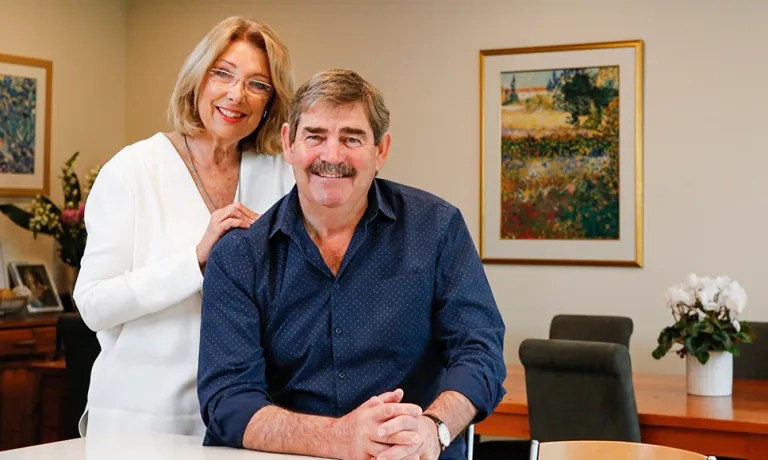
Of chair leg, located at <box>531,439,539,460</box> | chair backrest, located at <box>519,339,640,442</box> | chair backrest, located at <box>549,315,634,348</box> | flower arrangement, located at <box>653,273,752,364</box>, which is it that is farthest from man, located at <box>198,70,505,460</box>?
chair backrest, located at <box>549,315,634,348</box>

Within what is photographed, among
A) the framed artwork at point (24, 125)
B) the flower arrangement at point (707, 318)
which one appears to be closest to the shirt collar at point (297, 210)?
the flower arrangement at point (707, 318)

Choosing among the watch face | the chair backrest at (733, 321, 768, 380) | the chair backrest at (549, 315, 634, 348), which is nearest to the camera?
the watch face

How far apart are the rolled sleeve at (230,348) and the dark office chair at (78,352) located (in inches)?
81.7

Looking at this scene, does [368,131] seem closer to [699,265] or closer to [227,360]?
[227,360]

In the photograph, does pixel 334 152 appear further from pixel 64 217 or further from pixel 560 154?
pixel 64 217

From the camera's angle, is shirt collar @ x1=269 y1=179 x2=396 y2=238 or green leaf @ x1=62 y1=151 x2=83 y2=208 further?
green leaf @ x1=62 y1=151 x2=83 y2=208

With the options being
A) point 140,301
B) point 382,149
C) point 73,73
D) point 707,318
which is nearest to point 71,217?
point 73,73

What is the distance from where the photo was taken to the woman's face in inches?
88.7

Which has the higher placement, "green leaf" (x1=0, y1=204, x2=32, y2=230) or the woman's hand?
"green leaf" (x1=0, y1=204, x2=32, y2=230)

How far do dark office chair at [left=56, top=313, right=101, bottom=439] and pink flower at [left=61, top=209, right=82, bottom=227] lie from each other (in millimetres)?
1440

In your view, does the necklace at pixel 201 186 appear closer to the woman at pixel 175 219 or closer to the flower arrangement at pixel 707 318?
the woman at pixel 175 219

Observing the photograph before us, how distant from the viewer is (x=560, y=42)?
5113mm

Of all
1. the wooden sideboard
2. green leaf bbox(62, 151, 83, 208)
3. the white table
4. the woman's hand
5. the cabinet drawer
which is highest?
green leaf bbox(62, 151, 83, 208)

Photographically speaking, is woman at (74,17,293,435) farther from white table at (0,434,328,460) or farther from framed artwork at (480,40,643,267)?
framed artwork at (480,40,643,267)
